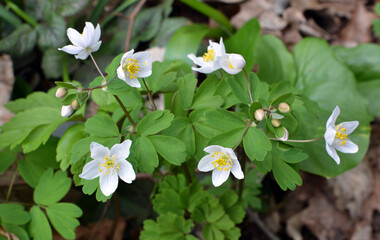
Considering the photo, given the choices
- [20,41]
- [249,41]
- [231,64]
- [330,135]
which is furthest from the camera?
[20,41]

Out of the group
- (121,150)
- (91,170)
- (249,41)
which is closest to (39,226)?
(91,170)

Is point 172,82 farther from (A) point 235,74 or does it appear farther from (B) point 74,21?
(B) point 74,21

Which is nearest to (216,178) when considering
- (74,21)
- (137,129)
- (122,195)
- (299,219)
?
(137,129)

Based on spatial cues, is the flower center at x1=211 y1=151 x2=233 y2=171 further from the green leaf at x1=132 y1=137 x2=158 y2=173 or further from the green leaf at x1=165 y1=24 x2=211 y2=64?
the green leaf at x1=165 y1=24 x2=211 y2=64

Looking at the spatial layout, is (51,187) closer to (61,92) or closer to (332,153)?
(61,92)

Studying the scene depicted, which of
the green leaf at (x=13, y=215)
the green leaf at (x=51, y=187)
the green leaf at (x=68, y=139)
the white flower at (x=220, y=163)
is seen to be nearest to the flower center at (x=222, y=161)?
the white flower at (x=220, y=163)

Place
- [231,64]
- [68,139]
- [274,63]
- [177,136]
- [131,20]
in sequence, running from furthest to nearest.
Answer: [131,20] < [274,63] < [68,139] < [177,136] < [231,64]

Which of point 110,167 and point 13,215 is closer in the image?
point 110,167
